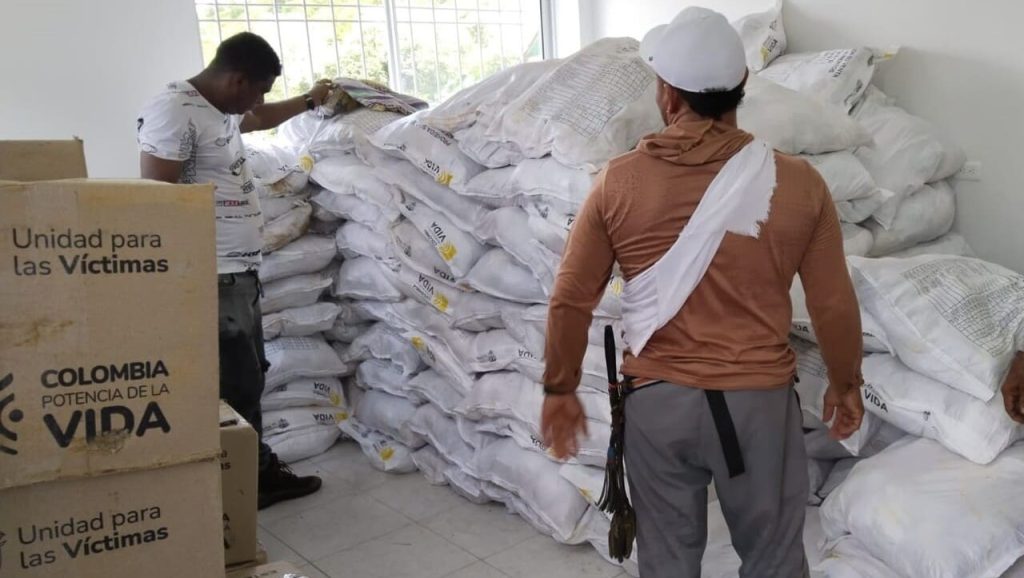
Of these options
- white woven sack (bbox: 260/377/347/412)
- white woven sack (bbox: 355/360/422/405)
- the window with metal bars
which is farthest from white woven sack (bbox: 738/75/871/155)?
the window with metal bars

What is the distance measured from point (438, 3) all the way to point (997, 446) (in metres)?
3.21

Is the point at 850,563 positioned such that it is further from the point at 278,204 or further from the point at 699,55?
the point at 278,204

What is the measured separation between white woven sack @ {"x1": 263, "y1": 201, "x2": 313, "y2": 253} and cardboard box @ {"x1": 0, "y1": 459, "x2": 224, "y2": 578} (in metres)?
1.84

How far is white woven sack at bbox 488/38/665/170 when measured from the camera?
1.97m

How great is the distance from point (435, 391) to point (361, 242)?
0.62 meters

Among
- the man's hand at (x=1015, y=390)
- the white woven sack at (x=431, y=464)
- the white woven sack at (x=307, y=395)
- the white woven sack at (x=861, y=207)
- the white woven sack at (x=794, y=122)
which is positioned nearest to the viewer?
the man's hand at (x=1015, y=390)

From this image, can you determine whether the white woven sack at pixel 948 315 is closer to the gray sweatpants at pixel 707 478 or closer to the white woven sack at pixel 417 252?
the gray sweatpants at pixel 707 478

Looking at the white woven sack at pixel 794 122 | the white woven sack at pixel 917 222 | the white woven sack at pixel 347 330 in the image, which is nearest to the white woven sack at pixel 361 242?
the white woven sack at pixel 347 330

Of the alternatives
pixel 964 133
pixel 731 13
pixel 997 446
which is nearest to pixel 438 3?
pixel 731 13

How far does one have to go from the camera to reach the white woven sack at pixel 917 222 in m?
2.18

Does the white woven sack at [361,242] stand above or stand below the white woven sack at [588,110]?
below

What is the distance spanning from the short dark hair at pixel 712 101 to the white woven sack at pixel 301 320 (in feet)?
6.57

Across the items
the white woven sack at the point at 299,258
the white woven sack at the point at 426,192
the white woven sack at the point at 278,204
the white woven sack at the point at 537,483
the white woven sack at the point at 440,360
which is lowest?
the white woven sack at the point at 537,483

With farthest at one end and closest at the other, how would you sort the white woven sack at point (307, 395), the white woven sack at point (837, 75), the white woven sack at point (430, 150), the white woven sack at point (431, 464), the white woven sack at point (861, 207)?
the white woven sack at point (307, 395)
the white woven sack at point (431, 464)
the white woven sack at point (430, 150)
the white woven sack at point (837, 75)
the white woven sack at point (861, 207)
